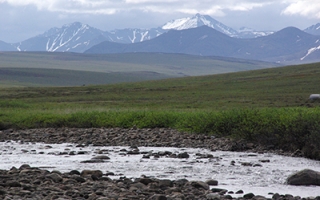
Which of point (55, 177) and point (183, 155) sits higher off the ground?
point (55, 177)

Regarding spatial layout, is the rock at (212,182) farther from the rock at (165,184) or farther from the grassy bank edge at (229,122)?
the grassy bank edge at (229,122)

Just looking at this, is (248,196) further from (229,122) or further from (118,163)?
(229,122)

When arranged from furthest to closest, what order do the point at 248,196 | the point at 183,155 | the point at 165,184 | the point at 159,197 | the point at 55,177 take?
the point at 183,155 < the point at 55,177 < the point at 165,184 < the point at 248,196 < the point at 159,197

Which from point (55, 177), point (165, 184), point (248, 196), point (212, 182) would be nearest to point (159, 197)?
point (165, 184)

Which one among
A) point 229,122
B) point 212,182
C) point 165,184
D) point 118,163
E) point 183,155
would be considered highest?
point 229,122

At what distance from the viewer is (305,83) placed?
80.8 m

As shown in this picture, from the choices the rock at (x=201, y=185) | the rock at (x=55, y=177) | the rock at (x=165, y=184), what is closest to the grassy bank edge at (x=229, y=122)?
the rock at (x=201, y=185)

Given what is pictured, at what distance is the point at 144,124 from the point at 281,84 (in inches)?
2069

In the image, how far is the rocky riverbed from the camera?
14934mm

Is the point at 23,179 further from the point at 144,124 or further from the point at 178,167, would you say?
the point at 144,124

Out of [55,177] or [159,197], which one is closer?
[159,197]

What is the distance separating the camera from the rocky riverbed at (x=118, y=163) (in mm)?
14934

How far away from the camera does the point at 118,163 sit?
2217 centimetres

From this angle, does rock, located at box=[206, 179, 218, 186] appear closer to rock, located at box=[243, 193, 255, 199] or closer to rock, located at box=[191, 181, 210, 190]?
rock, located at box=[191, 181, 210, 190]
